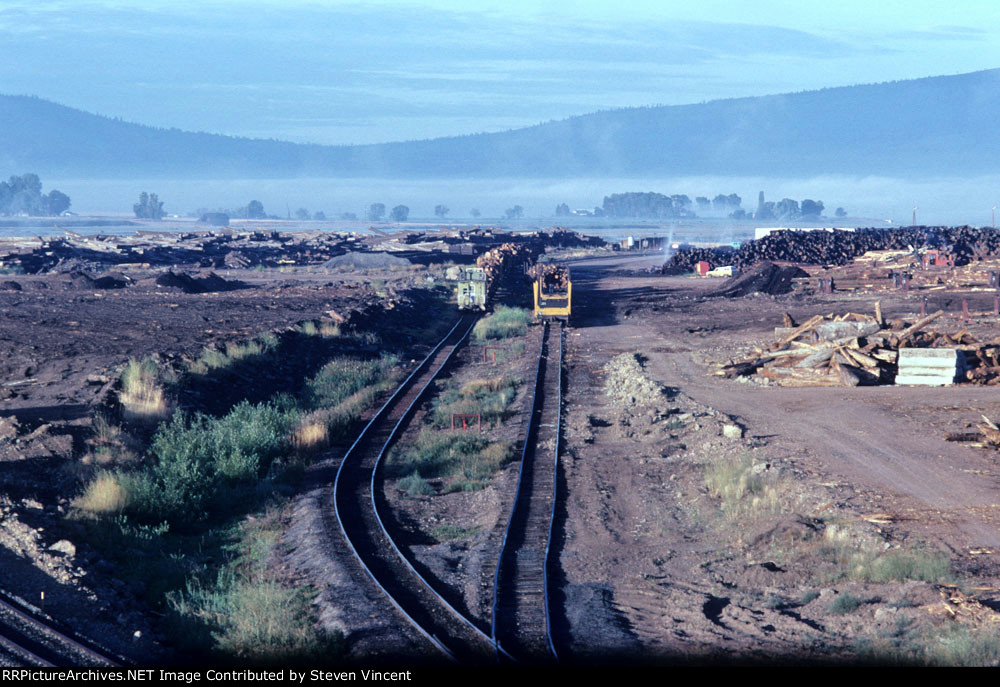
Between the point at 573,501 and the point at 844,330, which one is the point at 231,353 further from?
the point at 844,330

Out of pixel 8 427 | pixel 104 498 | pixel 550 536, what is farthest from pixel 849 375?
pixel 8 427

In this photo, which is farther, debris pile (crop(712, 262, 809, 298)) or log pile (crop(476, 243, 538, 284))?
log pile (crop(476, 243, 538, 284))

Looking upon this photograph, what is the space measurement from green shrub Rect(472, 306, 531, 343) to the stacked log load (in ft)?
96.0

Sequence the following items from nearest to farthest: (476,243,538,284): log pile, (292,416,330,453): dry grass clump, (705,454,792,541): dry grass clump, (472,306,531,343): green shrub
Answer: (705,454,792,541): dry grass clump
(292,416,330,453): dry grass clump
(472,306,531,343): green shrub
(476,243,538,284): log pile

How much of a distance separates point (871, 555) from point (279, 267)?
219 feet

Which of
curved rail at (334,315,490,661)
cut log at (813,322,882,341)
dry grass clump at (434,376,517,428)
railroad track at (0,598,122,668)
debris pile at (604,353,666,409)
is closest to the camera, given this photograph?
railroad track at (0,598,122,668)

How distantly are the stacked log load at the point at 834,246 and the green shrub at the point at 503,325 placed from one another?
96.0 feet

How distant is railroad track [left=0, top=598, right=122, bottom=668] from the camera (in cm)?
872

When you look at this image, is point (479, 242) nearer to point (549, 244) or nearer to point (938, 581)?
point (549, 244)

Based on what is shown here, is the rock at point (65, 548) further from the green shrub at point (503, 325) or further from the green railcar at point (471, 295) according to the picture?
the green railcar at point (471, 295)

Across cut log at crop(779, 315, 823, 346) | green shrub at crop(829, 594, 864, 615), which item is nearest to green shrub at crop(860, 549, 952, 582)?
green shrub at crop(829, 594, 864, 615)

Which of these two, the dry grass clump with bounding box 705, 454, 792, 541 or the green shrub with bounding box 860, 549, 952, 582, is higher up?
the green shrub with bounding box 860, 549, 952, 582

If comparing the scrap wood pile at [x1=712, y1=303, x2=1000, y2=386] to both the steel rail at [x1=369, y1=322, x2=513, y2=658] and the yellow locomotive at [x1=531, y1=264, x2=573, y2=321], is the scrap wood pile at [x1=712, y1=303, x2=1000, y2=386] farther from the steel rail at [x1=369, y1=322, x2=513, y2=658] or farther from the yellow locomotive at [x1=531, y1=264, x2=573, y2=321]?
the yellow locomotive at [x1=531, y1=264, x2=573, y2=321]

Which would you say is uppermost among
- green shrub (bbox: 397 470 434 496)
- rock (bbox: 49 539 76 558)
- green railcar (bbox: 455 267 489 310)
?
green railcar (bbox: 455 267 489 310)
